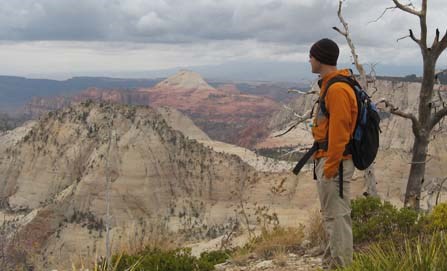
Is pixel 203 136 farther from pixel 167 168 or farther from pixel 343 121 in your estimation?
pixel 343 121

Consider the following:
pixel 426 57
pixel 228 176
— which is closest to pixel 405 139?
pixel 228 176

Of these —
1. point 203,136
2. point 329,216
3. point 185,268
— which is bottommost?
point 203,136

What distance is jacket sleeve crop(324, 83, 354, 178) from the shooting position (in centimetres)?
425

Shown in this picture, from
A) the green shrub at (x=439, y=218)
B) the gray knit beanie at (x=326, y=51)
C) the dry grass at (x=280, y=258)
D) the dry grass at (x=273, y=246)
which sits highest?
the gray knit beanie at (x=326, y=51)

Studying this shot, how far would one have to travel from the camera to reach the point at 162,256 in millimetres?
6820

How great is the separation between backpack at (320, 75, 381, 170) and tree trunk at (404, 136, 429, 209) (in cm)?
460

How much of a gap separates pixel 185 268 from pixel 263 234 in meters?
1.64

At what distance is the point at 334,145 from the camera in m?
4.28

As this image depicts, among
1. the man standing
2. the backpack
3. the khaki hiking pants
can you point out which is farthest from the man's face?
the khaki hiking pants

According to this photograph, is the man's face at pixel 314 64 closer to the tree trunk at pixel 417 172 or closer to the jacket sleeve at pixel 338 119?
the jacket sleeve at pixel 338 119

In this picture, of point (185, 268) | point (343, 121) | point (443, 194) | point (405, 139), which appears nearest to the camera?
point (343, 121)

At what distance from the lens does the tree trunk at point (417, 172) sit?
29.1ft

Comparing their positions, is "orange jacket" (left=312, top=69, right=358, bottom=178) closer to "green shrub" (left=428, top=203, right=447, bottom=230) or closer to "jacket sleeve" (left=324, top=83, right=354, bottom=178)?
"jacket sleeve" (left=324, top=83, right=354, bottom=178)

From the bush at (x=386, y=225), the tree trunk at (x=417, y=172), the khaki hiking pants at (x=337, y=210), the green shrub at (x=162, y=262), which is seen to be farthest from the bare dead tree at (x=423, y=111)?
the khaki hiking pants at (x=337, y=210)
